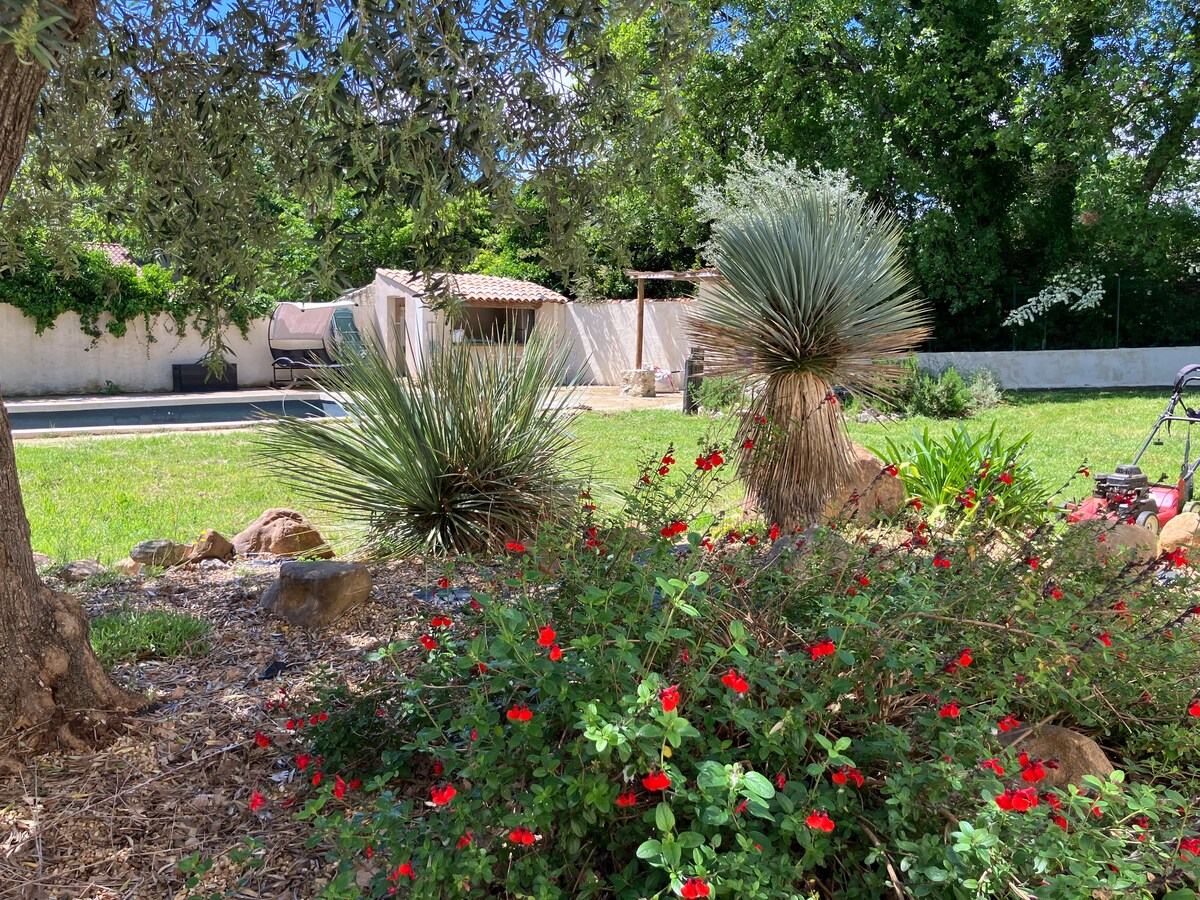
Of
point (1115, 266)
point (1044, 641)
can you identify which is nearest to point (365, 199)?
point (1044, 641)

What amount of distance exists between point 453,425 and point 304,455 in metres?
1.06

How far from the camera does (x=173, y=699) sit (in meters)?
3.17

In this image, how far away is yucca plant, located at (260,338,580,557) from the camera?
497cm

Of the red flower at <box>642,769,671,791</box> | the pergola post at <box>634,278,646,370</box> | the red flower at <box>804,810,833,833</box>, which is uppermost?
the pergola post at <box>634,278,646,370</box>

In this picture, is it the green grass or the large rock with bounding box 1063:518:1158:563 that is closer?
the large rock with bounding box 1063:518:1158:563

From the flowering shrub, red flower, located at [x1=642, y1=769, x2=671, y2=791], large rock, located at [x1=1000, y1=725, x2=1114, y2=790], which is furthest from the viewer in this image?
large rock, located at [x1=1000, y1=725, x2=1114, y2=790]

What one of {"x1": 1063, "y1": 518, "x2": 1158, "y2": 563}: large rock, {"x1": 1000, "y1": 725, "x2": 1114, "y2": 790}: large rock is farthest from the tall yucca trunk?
{"x1": 1000, "y1": 725, "x2": 1114, "y2": 790}: large rock

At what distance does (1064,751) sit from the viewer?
2.44 m

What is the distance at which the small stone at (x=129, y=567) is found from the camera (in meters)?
5.11

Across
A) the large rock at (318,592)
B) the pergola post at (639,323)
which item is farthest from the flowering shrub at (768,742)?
the pergola post at (639,323)

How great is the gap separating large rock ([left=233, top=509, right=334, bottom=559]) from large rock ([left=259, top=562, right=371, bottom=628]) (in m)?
1.59

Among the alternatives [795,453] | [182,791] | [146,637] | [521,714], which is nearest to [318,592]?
[146,637]

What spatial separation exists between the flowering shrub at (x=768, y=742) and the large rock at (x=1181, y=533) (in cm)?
272

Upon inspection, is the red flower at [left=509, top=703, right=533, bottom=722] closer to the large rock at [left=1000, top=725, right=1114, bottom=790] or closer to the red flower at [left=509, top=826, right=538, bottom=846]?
the red flower at [left=509, top=826, right=538, bottom=846]
